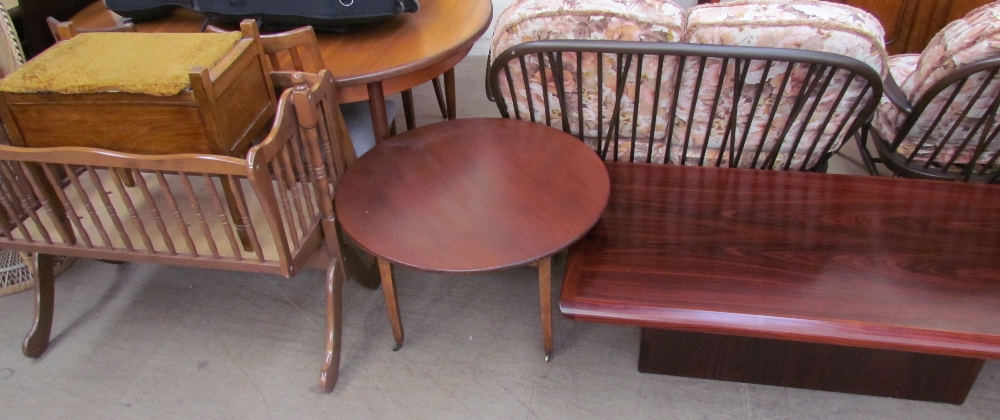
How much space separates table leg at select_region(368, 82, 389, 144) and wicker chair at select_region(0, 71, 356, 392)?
0.13 m

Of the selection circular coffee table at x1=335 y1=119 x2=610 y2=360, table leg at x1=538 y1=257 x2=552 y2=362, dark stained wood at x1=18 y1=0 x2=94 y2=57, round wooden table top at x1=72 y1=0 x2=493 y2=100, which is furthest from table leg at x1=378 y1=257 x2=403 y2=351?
dark stained wood at x1=18 y1=0 x2=94 y2=57

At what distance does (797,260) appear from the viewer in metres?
1.33

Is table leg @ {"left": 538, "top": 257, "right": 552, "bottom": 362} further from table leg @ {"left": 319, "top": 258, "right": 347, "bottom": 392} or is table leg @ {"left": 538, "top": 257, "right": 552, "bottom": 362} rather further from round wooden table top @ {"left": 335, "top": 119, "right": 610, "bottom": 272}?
table leg @ {"left": 319, "top": 258, "right": 347, "bottom": 392}

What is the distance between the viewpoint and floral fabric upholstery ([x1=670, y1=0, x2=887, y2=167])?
51.8 inches

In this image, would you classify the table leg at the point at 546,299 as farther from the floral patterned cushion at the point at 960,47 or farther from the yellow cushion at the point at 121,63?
the floral patterned cushion at the point at 960,47

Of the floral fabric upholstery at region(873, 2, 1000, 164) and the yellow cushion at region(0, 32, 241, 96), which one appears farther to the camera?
the floral fabric upholstery at region(873, 2, 1000, 164)

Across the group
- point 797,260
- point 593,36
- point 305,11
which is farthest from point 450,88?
point 797,260

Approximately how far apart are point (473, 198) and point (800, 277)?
0.69 m

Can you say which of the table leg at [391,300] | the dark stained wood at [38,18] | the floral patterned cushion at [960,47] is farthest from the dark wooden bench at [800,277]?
the dark stained wood at [38,18]

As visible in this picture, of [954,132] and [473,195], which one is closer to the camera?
[473,195]

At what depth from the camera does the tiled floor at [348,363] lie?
1524 millimetres

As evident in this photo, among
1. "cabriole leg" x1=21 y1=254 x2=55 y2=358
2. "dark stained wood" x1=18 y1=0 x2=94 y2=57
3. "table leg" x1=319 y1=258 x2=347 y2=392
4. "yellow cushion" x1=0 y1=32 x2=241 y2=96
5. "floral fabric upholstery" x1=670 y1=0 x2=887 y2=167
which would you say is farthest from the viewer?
"dark stained wood" x1=18 y1=0 x2=94 y2=57

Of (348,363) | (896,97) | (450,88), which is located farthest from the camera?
(450,88)

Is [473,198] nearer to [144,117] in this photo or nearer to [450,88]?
[144,117]
